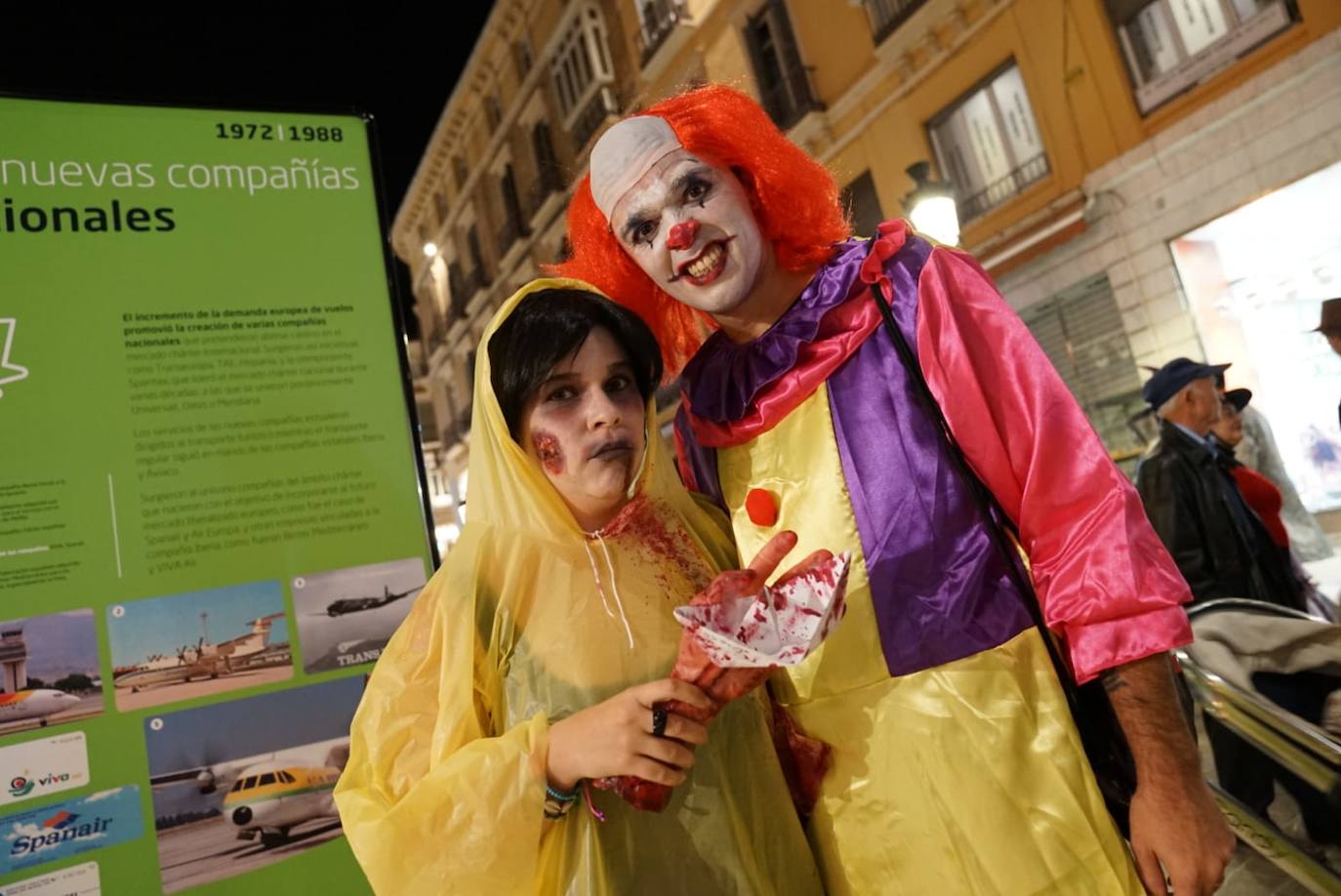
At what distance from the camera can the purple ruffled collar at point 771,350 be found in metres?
1.51

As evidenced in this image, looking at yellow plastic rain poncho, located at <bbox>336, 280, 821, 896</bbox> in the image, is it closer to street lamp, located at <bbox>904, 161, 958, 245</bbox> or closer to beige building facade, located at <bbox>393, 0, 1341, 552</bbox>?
beige building facade, located at <bbox>393, 0, 1341, 552</bbox>

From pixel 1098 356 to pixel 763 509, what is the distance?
A: 7.27 m

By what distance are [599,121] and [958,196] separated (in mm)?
6713

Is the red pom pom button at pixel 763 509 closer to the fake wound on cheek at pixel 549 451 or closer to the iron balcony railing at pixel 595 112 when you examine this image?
the fake wound on cheek at pixel 549 451

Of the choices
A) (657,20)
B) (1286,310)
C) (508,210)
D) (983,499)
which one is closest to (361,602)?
(983,499)

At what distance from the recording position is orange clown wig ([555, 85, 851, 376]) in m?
1.71

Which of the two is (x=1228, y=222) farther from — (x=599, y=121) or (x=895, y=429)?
(x=599, y=121)

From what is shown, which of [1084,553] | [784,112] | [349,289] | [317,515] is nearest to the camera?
[1084,553]

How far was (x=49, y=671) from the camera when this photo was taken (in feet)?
5.85

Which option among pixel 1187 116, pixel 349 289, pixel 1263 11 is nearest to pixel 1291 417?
pixel 1187 116

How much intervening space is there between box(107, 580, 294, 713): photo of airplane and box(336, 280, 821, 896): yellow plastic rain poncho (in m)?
0.74

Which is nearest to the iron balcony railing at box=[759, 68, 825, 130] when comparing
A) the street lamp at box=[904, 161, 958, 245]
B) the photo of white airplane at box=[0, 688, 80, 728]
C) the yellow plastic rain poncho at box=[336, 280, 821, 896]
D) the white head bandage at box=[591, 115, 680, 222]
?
the street lamp at box=[904, 161, 958, 245]

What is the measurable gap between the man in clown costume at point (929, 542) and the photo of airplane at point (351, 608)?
901mm

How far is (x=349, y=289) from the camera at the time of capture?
220 centimetres
